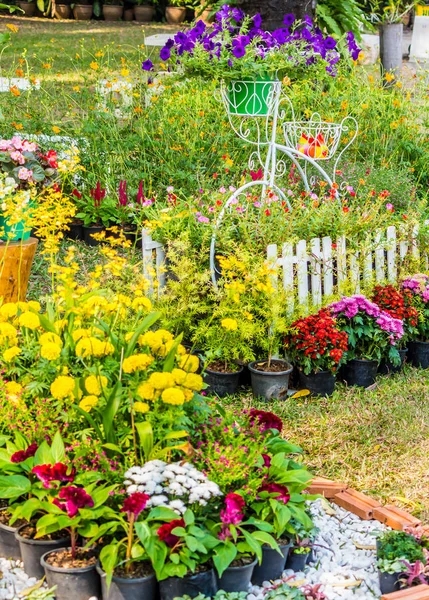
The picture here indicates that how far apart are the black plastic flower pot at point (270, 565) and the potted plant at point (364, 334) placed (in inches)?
75.3

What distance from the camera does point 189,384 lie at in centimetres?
292

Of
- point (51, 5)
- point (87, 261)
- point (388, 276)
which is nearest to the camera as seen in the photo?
point (388, 276)

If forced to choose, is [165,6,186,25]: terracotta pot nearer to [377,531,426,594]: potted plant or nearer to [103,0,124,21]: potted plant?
[103,0,124,21]: potted plant

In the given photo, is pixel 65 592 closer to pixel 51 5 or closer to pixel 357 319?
pixel 357 319

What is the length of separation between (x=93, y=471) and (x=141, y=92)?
5175mm

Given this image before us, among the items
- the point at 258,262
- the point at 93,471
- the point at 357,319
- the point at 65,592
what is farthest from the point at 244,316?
the point at 65,592

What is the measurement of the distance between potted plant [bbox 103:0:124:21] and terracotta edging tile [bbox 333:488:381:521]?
16664mm

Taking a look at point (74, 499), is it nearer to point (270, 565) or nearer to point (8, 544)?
point (8, 544)

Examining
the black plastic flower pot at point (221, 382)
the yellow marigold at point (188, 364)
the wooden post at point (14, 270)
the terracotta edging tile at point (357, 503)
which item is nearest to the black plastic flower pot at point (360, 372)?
the black plastic flower pot at point (221, 382)

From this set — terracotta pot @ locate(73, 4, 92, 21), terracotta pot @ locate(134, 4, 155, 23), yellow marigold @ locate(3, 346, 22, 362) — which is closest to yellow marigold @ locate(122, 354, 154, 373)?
yellow marigold @ locate(3, 346, 22, 362)

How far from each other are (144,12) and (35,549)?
56.2 feet

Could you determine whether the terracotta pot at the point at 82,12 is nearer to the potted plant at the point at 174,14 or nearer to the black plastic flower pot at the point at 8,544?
the potted plant at the point at 174,14

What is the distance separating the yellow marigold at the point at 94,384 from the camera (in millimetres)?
2898

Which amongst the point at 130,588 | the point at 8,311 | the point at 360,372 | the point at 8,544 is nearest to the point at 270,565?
the point at 130,588
